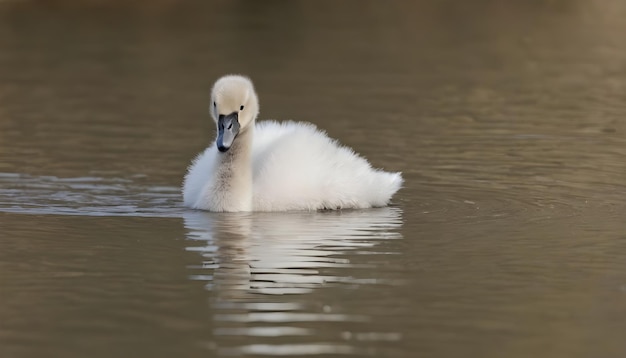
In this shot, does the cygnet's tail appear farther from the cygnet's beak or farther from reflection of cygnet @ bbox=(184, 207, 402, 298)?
the cygnet's beak

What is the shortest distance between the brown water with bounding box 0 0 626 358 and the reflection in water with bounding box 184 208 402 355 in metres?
0.02

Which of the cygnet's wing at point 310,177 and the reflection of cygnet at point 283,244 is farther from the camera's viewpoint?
the cygnet's wing at point 310,177

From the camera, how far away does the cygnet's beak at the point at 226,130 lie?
11258mm

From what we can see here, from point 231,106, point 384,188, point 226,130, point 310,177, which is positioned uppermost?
point 231,106

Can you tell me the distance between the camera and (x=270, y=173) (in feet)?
37.9

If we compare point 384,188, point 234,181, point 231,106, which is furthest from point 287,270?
point 384,188

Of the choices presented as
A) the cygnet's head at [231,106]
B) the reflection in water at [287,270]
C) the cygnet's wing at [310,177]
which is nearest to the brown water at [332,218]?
the reflection in water at [287,270]

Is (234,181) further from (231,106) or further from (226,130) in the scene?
(231,106)

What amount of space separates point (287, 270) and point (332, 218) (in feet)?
6.86

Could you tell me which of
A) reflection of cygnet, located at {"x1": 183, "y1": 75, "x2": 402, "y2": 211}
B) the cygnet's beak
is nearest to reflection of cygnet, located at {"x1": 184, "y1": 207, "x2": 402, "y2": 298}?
reflection of cygnet, located at {"x1": 183, "y1": 75, "x2": 402, "y2": 211}

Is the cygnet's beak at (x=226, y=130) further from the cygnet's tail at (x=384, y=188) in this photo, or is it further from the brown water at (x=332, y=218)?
the cygnet's tail at (x=384, y=188)

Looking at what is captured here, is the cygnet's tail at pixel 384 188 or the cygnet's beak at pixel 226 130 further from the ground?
the cygnet's beak at pixel 226 130

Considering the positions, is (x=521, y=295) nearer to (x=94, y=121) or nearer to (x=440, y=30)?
(x=94, y=121)

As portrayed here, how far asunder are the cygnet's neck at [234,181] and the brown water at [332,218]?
19 cm
